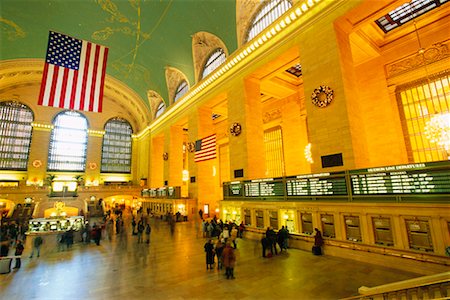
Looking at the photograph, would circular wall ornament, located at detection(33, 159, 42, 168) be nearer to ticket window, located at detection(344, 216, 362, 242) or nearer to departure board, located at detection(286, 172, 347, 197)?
departure board, located at detection(286, 172, 347, 197)

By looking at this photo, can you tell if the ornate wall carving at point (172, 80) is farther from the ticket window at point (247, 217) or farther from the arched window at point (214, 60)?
the ticket window at point (247, 217)

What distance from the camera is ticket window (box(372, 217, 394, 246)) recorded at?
572cm

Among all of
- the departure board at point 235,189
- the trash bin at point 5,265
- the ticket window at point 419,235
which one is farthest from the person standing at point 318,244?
the trash bin at point 5,265

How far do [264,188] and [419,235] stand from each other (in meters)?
5.36

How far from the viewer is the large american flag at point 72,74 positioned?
10422 millimetres

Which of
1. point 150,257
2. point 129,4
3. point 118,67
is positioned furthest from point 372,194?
point 118,67

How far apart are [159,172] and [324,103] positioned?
77.8ft

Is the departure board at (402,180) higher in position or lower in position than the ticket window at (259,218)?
higher

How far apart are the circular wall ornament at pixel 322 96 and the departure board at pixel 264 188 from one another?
3.66 meters

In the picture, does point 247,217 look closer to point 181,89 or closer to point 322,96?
point 322,96

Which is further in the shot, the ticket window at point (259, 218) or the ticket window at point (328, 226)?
the ticket window at point (259, 218)

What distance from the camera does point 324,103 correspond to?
8.70m

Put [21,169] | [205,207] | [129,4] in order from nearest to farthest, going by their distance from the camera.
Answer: [129,4] → [205,207] → [21,169]

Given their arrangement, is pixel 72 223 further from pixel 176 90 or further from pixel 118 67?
pixel 118 67
